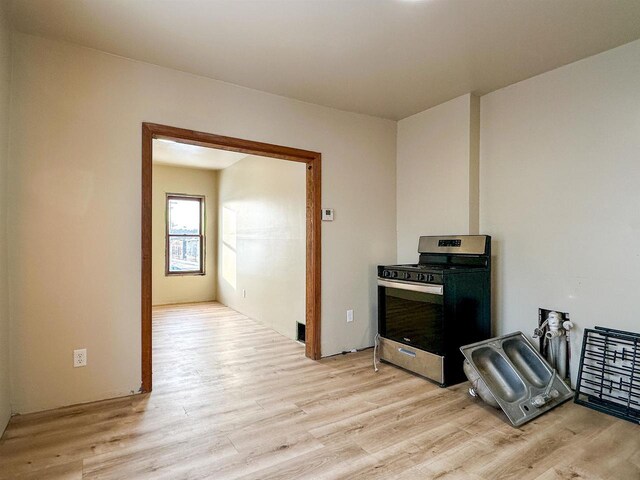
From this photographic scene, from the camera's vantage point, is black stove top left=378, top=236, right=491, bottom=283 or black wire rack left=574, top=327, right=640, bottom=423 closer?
black wire rack left=574, top=327, right=640, bottom=423

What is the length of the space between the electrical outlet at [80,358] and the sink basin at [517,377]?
105 inches

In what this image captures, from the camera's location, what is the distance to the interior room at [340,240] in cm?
205

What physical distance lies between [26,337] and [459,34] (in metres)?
3.46

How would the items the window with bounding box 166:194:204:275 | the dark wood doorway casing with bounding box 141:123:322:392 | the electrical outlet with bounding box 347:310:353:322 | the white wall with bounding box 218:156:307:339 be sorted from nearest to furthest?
the dark wood doorway casing with bounding box 141:123:322:392, the electrical outlet with bounding box 347:310:353:322, the white wall with bounding box 218:156:307:339, the window with bounding box 166:194:204:275

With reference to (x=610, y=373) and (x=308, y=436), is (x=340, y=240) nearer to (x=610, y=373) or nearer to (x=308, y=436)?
(x=308, y=436)

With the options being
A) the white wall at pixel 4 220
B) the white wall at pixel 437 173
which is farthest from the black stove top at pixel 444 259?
the white wall at pixel 4 220

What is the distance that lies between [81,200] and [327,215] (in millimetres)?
2058

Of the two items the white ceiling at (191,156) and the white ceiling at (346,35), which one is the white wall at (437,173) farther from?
the white ceiling at (191,156)

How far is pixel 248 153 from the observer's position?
3.27 metres

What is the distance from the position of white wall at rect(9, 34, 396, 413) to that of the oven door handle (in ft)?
6.18

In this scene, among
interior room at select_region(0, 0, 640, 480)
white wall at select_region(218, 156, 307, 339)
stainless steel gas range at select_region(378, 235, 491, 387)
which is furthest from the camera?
white wall at select_region(218, 156, 307, 339)

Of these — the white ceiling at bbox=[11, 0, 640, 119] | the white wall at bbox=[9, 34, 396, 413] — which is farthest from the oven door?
the white wall at bbox=[9, 34, 396, 413]

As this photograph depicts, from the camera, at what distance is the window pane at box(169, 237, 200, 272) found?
22.8ft

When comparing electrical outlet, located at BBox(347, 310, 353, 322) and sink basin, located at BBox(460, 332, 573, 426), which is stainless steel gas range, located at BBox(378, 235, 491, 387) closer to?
sink basin, located at BBox(460, 332, 573, 426)
